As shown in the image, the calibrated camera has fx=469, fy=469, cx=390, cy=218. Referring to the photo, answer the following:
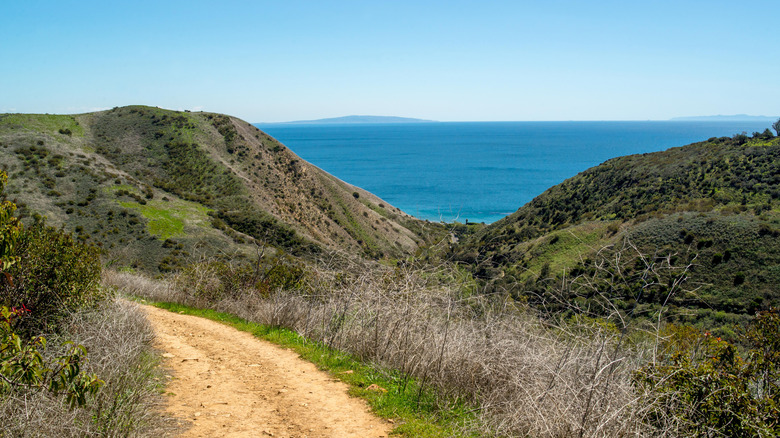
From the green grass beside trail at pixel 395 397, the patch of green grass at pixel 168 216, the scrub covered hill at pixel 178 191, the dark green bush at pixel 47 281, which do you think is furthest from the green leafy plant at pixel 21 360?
the patch of green grass at pixel 168 216

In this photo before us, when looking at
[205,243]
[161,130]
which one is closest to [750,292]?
[205,243]

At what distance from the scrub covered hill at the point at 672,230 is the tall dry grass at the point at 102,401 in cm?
536

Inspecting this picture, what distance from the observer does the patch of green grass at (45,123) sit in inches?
2224

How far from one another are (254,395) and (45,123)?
7048 centimetres

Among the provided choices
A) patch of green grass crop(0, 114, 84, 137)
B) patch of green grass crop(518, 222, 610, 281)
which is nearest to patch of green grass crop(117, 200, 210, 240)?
patch of green grass crop(0, 114, 84, 137)

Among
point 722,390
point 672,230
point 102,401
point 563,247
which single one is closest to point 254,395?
point 102,401

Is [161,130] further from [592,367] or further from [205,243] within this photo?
[592,367]

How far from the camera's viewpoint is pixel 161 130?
6619 centimetres

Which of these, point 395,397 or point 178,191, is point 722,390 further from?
point 178,191

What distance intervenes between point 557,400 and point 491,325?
190 cm

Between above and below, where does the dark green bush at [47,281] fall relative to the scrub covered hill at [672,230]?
above

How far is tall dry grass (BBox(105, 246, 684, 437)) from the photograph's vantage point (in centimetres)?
439

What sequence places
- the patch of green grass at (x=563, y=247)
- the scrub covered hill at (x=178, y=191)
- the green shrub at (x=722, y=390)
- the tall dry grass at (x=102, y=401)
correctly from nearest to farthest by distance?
the tall dry grass at (x=102, y=401)
the green shrub at (x=722, y=390)
the patch of green grass at (x=563, y=247)
the scrub covered hill at (x=178, y=191)

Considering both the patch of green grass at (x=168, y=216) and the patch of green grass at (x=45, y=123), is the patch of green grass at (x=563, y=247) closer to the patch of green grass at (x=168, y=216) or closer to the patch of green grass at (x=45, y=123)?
the patch of green grass at (x=168, y=216)
